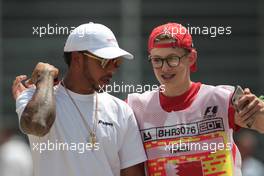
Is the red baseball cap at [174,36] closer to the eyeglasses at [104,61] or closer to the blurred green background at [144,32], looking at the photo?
the eyeglasses at [104,61]

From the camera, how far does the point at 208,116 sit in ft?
19.2

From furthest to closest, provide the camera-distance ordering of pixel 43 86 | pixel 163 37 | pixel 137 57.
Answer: pixel 137 57 → pixel 163 37 → pixel 43 86

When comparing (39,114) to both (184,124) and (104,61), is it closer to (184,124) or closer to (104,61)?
(104,61)

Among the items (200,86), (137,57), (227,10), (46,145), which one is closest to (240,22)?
(227,10)

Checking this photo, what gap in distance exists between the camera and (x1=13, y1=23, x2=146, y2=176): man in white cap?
5.44m

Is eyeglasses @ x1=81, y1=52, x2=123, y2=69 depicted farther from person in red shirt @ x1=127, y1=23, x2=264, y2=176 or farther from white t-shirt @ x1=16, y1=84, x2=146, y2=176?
person in red shirt @ x1=127, y1=23, x2=264, y2=176

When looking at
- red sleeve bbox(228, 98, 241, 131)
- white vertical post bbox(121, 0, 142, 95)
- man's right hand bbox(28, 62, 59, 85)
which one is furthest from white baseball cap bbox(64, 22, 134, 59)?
white vertical post bbox(121, 0, 142, 95)

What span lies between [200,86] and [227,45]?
6923 mm

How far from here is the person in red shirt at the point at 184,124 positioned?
230 inches

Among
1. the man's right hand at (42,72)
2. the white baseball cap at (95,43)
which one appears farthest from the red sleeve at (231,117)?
the man's right hand at (42,72)

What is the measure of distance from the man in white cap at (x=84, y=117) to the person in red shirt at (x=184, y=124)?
16 centimetres

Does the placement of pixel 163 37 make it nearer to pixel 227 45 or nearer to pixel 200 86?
pixel 200 86

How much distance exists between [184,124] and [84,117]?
0.68 m

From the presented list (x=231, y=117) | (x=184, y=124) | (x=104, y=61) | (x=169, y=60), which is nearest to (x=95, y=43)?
(x=104, y=61)
